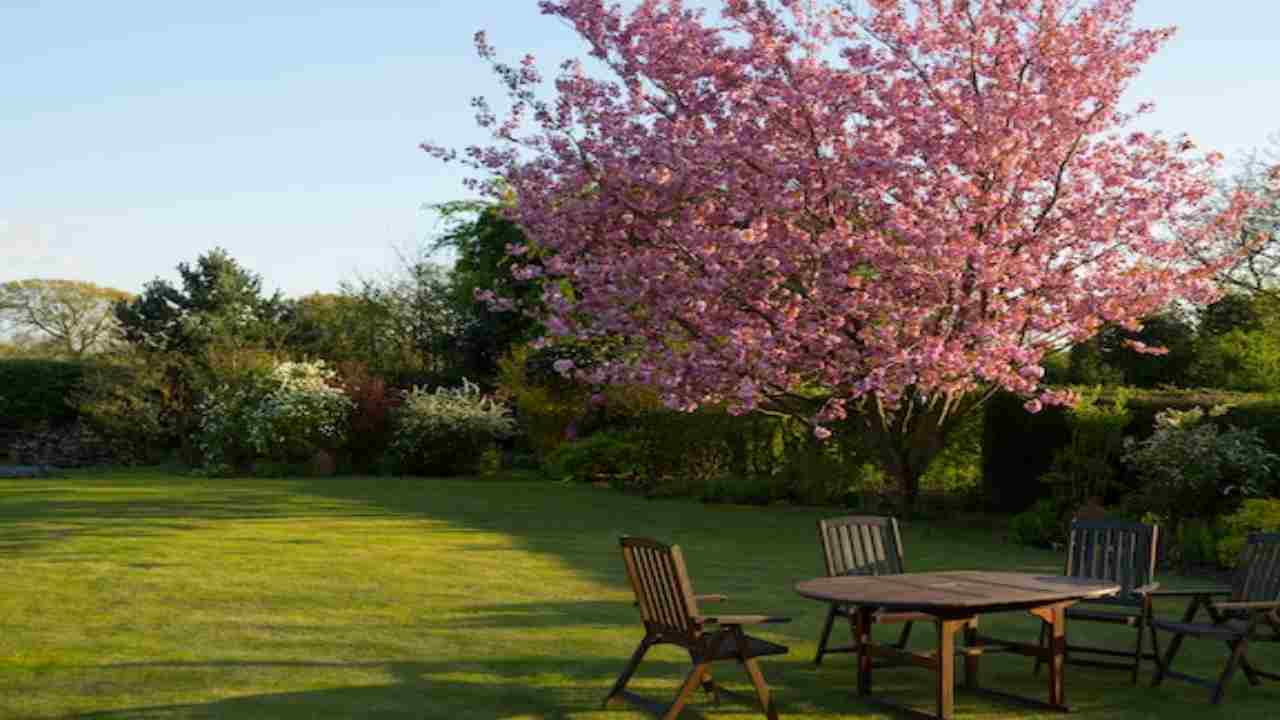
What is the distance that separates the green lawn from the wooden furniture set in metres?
0.25

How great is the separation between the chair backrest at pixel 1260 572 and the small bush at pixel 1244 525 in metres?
5.71

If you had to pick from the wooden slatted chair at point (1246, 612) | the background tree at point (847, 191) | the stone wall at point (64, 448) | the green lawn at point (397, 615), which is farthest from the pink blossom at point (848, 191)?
the stone wall at point (64, 448)

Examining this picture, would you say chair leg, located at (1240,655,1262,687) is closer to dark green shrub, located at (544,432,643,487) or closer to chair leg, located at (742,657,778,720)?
chair leg, located at (742,657,778,720)

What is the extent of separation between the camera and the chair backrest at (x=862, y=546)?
9.07 meters

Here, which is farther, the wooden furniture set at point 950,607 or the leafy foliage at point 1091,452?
the leafy foliage at point 1091,452

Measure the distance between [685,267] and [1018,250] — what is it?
4.00 metres

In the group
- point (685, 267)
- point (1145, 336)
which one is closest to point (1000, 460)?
point (685, 267)

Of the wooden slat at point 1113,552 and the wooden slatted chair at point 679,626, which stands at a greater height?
the wooden slat at point 1113,552

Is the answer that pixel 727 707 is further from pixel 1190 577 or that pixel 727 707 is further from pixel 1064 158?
pixel 1064 158

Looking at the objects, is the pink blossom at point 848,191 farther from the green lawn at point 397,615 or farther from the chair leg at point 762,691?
the chair leg at point 762,691

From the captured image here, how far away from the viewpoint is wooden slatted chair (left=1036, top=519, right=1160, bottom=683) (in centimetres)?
870

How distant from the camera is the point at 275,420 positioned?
27547mm

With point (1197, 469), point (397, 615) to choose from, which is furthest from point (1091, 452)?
point (397, 615)

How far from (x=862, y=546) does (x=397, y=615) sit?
11.5 ft
